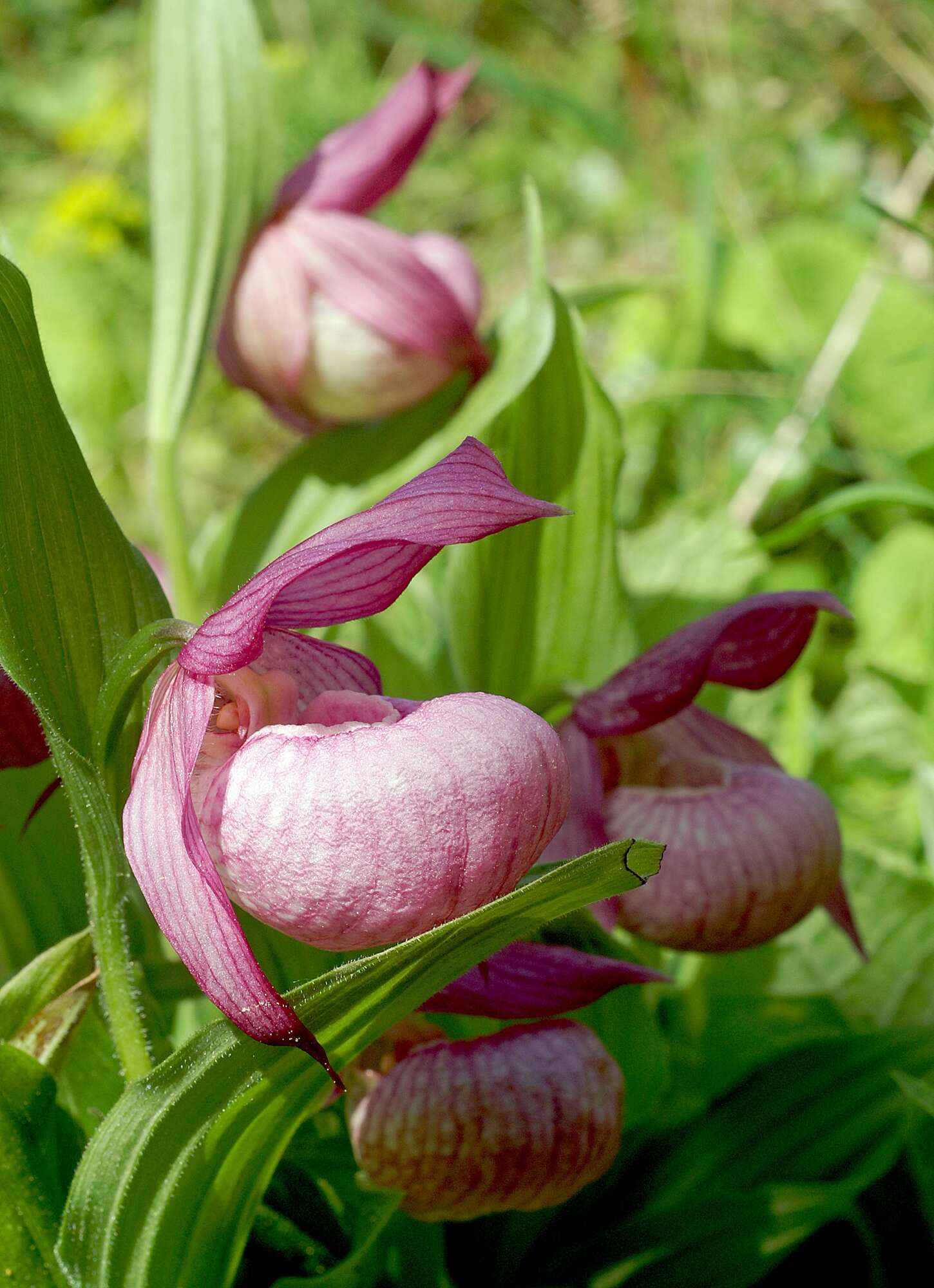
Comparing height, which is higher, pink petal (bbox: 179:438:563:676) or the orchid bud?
pink petal (bbox: 179:438:563:676)

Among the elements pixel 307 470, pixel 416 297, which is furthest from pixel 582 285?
pixel 307 470

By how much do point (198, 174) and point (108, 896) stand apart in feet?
2.36

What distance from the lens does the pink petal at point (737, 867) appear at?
0.60m

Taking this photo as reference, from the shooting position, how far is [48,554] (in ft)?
1.53

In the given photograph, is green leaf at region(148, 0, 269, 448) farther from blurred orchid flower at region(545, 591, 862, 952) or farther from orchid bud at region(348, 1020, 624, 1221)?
orchid bud at region(348, 1020, 624, 1221)

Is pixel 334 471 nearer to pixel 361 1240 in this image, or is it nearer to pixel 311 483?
pixel 311 483

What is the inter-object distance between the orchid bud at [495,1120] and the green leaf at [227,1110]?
0.04 meters

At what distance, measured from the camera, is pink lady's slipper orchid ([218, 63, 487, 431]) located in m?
0.94

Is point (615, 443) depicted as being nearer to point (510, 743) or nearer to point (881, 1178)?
point (510, 743)

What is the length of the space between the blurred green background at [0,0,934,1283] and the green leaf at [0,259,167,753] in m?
0.18

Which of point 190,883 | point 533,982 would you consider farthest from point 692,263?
point 190,883

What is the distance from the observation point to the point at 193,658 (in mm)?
419

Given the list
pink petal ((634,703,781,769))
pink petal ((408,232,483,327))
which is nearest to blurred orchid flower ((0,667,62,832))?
pink petal ((634,703,781,769))

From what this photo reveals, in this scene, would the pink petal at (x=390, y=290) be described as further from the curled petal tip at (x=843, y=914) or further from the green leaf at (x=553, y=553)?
the curled petal tip at (x=843, y=914)
